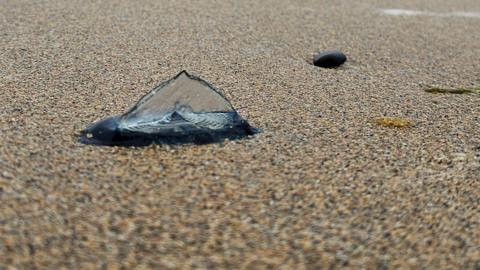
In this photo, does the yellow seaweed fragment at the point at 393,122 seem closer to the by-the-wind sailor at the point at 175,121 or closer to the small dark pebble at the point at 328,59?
the by-the-wind sailor at the point at 175,121

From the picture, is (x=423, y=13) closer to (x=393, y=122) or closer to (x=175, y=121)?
(x=393, y=122)

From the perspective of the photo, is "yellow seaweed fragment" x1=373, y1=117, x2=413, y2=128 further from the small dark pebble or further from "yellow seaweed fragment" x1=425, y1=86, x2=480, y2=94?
the small dark pebble

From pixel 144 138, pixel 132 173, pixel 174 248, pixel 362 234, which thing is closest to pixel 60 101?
pixel 144 138

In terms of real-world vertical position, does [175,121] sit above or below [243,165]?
above

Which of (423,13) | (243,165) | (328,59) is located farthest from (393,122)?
(423,13)

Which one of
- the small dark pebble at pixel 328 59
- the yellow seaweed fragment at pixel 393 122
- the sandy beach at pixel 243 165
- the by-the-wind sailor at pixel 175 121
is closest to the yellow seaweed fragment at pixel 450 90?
the sandy beach at pixel 243 165

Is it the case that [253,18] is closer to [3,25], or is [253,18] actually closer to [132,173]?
[3,25]
